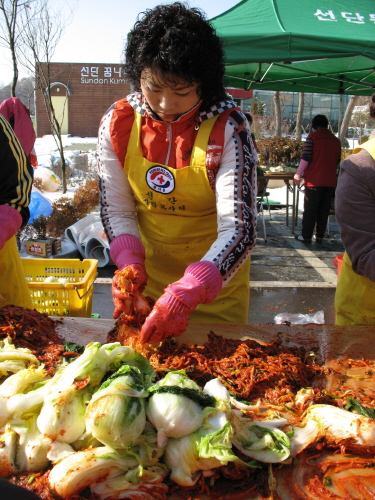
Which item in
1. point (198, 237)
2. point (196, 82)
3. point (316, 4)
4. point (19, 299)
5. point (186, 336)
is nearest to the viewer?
point (196, 82)

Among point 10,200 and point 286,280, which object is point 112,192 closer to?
point 10,200

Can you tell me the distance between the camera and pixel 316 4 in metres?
6.20

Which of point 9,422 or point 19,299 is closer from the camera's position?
point 9,422

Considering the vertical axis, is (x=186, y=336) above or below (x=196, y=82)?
below

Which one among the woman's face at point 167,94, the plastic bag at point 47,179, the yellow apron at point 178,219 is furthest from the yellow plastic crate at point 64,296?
the plastic bag at point 47,179

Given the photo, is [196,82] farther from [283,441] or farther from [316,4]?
[316,4]

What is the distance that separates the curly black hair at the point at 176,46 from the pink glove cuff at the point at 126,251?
791mm

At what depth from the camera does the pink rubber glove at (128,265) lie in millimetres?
2033

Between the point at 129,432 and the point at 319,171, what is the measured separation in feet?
27.7

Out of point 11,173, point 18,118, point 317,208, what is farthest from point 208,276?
point 317,208

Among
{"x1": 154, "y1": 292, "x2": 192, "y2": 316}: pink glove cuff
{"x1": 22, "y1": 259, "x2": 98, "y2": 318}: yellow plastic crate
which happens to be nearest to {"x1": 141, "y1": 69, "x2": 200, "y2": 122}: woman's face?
{"x1": 154, "y1": 292, "x2": 192, "y2": 316}: pink glove cuff

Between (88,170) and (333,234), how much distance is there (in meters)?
10.4

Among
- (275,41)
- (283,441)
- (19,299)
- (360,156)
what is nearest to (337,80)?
(275,41)

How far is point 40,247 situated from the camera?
262 inches
